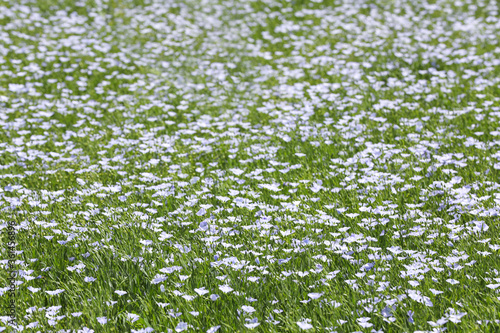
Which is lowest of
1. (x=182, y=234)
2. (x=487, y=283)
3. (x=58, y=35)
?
(x=58, y=35)

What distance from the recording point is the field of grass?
3182 mm

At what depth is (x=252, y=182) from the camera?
485 centimetres

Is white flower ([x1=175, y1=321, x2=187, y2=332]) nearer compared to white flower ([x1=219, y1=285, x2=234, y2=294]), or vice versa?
white flower ([x1=175, y1=321, x2=187, y2=332])

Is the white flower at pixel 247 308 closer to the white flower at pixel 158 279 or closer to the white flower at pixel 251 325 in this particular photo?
the white flower at pixel 251 325

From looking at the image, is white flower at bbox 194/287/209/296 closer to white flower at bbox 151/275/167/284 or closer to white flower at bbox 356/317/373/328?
white flower at bbox 151/275/167/284

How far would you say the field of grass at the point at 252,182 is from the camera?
10.4 feet

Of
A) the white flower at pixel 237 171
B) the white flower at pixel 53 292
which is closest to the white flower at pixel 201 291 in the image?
the white flower at pixel 53 292

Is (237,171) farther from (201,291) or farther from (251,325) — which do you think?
(251,325)

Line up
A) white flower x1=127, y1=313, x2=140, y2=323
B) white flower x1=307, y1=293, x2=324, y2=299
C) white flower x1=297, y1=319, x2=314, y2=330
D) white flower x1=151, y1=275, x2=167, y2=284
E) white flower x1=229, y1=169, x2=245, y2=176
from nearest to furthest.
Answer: white flower x1=297, y1=319, x2=314, y2=330 → white flower x1=127, y1=313, x2=140, y2=323 → white flower x1=307, y1=293, x2=324, y2=299 → white flower x1=151, y1=275, x2=167, y2=284 → white flower x1=229, y1=169, x2=245, y2=176

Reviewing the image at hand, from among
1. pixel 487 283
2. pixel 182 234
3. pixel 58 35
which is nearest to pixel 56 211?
pixel 182 234

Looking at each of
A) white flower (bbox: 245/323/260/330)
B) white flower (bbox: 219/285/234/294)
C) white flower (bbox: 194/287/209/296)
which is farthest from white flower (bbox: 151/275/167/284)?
white flower (bbox: 245/323/260/330)

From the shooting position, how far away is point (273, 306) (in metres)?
3.21

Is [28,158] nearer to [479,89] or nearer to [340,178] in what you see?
[340,178]

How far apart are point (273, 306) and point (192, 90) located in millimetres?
4946
